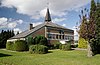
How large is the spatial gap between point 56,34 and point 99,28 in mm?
32066

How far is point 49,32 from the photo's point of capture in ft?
179

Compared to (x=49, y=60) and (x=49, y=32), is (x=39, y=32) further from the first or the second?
(x=49, y=60)

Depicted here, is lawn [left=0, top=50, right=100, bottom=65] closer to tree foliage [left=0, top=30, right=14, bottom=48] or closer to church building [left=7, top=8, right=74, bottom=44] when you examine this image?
church building [left=7, top=8, right=74, bottom=44]

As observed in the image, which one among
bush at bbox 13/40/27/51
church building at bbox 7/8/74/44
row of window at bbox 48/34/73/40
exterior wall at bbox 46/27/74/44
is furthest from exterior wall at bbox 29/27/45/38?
bush at bbox 13/40/27/51

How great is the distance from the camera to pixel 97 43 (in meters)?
31.2

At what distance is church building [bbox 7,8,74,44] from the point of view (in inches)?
2012

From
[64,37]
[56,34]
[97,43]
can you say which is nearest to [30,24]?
[56,34]

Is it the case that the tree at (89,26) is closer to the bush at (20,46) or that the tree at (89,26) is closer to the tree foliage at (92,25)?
the tree foliage at (92,25)

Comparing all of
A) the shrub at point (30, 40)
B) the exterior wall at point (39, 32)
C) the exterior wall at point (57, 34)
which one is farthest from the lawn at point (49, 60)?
the exterior wall at point (57, 34)

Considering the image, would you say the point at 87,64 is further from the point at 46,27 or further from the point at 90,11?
the point at 46,27

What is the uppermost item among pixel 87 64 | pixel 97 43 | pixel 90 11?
pixel 90 11

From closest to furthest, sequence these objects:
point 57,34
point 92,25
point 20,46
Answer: point 92,25 < point 20,46 < point 57,34

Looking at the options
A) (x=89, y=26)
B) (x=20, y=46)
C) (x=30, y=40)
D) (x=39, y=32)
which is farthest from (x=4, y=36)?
(x=89, y=26)

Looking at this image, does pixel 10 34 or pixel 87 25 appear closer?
pixel 87 25
